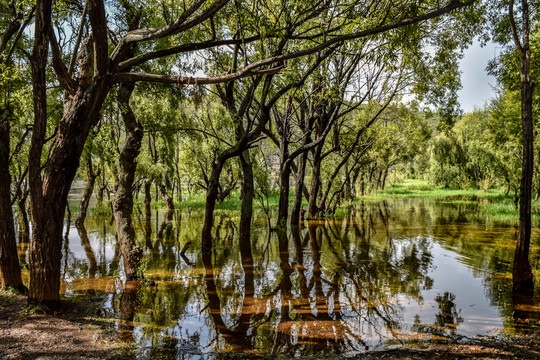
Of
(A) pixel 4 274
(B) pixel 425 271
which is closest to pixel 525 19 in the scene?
(B) pixel 425 271

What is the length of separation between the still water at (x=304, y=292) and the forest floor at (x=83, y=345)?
363mm

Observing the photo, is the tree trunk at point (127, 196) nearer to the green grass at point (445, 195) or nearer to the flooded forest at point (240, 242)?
the flooded forest at point (240, 242)

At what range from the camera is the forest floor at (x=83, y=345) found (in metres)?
5.10

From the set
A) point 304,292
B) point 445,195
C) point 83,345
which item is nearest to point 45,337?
point 83,345

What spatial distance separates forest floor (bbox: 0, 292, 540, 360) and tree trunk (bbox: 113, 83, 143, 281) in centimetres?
303

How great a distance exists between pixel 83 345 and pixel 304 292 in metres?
4.98

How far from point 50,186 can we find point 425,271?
32.6 ft

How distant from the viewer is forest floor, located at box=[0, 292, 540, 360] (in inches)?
201

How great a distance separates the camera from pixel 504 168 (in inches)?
1185

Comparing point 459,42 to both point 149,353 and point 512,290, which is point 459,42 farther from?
point 149,353

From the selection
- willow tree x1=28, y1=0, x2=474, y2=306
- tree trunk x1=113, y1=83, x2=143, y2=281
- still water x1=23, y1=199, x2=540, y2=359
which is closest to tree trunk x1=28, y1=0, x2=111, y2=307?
willow tree x1=28, y1=0, x2=474, y2=306

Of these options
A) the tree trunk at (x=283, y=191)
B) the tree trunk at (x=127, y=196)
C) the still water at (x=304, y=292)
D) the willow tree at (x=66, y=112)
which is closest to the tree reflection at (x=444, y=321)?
the still water at (x=304, y=292)

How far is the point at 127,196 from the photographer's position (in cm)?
979

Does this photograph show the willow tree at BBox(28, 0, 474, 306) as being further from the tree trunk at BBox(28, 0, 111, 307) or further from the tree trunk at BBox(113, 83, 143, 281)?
the tree trunk at BBox(113, 83, 143, 281)
